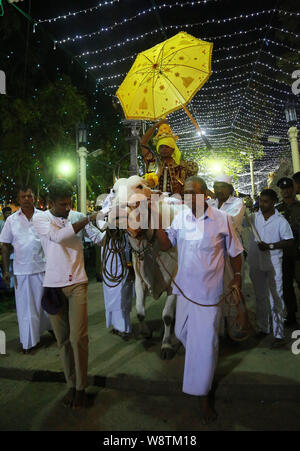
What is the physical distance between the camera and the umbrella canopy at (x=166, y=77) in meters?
5.58

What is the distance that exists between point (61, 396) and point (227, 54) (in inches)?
394

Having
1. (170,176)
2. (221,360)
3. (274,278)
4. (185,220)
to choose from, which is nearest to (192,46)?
(170,176)

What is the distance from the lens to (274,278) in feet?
14.8

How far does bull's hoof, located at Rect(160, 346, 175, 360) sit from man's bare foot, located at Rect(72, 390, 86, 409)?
1.28 m

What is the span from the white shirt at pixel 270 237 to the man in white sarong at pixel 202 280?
1.42 meters

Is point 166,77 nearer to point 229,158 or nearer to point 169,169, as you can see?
point 169,169

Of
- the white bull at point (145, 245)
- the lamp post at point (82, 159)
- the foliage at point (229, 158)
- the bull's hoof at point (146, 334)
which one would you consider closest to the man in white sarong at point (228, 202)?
the white bull at point (145, 245)

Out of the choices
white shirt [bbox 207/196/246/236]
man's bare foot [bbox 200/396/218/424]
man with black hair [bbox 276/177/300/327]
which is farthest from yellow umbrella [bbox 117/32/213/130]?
man's bare foot [bbox 200/396/218/424]

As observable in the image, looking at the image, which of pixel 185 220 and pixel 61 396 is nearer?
pixel 185 220

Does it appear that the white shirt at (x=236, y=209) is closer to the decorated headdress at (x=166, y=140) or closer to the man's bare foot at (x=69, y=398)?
the decorated headdress at (x=166, y=140)

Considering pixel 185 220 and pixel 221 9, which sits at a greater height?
pixel 221 9
